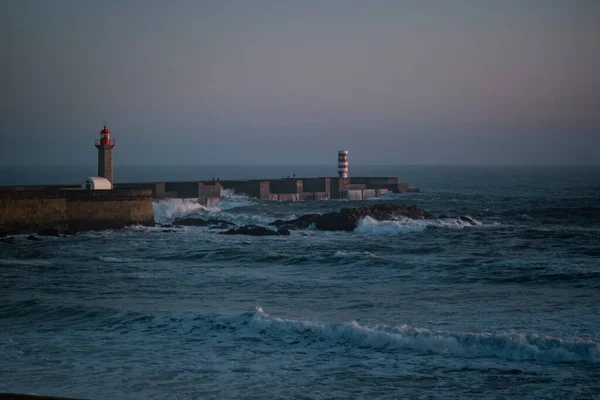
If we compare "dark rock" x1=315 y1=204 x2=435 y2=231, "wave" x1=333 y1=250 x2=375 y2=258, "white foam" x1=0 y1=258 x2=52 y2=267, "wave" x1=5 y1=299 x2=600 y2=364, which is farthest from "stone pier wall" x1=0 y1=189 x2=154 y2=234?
"wave" x1=5 y1=299 x2=600 y2=364

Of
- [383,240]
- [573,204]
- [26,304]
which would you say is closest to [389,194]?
[573,204]

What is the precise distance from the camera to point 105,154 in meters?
27.6

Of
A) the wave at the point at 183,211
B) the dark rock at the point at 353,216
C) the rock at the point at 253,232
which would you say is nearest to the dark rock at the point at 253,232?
the rock at the point at 253,232

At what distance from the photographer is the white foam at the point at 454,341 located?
9703 millimetres

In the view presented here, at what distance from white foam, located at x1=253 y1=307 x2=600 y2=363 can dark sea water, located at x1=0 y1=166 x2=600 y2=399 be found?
0.02 m

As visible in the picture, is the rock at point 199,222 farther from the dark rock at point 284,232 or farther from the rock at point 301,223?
the dark rock at point 284,232

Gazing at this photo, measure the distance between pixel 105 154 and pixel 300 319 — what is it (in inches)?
690

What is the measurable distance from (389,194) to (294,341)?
3909cm

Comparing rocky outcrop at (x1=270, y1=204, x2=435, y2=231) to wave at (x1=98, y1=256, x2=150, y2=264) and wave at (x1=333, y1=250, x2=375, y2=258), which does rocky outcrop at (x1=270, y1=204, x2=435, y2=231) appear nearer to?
wave at (x1=333, y1=250, x2=375, y2=258)

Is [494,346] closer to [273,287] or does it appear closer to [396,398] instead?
[396,398]

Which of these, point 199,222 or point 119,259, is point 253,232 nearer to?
point 199,222

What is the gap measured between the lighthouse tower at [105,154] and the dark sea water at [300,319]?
233 inches

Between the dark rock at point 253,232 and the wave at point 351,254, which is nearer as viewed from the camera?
the wave at point 351,254

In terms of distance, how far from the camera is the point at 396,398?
27.1 ft
